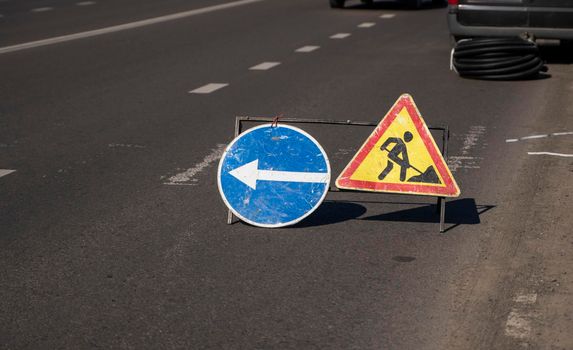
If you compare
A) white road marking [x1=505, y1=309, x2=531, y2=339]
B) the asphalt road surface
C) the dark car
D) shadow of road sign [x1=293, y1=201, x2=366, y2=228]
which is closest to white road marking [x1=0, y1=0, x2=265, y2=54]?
the asphalt road surface

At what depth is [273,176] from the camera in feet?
24.3

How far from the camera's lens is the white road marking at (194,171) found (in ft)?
28.8

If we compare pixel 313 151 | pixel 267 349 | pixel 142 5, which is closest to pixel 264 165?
pixel 313 151

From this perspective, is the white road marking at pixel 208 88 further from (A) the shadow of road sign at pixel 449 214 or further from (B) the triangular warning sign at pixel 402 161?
(B) the triangular warning sign at pixel 402 161

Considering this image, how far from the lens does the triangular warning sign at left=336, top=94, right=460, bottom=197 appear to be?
7.37 meters

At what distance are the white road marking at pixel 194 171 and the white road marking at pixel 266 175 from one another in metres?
1.31

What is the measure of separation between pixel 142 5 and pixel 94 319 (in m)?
24.6

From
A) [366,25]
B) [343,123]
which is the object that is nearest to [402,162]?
[343,123]

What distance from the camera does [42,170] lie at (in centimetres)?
923

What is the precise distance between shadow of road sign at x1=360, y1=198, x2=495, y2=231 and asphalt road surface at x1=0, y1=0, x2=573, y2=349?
2cm

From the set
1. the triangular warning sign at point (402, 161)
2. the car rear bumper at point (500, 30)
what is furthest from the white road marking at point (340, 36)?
the triangular warning sign at point (402, 161)

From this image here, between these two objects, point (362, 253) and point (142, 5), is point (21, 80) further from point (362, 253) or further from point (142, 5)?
point (142, 5)

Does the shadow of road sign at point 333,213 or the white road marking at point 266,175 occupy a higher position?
the white road marking at point 266,175

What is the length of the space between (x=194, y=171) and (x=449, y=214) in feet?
7.69
